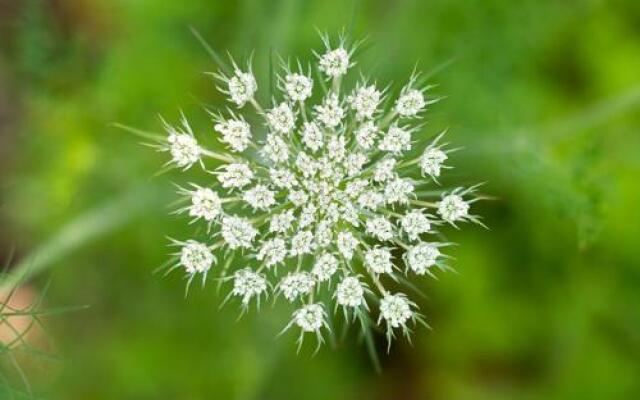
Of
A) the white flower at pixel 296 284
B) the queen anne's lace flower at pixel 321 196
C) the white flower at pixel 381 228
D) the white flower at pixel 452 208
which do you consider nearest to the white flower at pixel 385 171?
the queen anne's lace flower at pixel 321 196

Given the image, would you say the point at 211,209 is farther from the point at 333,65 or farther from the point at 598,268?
the point at 598,268

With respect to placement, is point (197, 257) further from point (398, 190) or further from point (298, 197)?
point (398, 190)

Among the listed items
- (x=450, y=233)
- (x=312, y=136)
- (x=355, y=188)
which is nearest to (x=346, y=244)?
(x=355, y=188)

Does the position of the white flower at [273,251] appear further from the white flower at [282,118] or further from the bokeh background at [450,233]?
the bokeh background at [450,233]

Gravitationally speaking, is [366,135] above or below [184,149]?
above

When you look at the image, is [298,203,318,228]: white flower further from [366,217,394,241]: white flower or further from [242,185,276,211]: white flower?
[366,217,394,241]: white flower

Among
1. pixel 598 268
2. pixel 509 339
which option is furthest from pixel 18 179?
pixel 598 268

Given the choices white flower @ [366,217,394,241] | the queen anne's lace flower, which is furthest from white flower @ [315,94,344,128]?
Answer: white flower @ [366,217,394,241]
